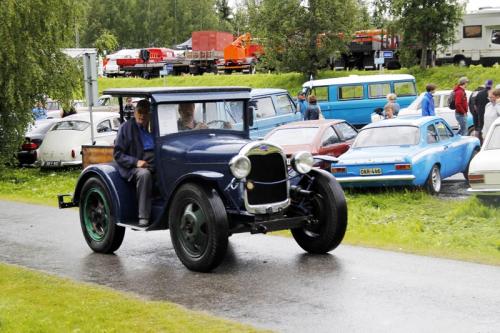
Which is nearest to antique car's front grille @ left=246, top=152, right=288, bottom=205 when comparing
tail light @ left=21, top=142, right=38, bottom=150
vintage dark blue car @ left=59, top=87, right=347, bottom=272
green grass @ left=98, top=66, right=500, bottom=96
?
vintage dark blue car @ left=59, top=87, right=347, bottom=272

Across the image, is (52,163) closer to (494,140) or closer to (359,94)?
(359,94)

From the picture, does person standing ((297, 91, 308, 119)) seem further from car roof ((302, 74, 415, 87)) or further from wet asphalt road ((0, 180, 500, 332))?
wet asphalt road ((0, 180, 500, 332))

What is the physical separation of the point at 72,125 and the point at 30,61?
2.46 metres

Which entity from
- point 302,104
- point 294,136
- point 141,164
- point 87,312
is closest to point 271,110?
point 302,104

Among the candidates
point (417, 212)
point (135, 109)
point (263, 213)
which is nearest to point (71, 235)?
point (135, 109)

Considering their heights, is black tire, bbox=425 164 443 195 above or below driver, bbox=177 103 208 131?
below

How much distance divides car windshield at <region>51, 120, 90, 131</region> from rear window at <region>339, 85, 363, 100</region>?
9.04 metres

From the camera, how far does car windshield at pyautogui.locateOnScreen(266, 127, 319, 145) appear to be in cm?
1817

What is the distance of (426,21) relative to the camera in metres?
36.3

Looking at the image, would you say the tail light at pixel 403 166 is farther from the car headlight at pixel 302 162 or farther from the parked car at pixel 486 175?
the car headlight at pixel 302 162

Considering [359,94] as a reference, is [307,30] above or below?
above

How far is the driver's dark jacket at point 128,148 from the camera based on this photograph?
1045 cm

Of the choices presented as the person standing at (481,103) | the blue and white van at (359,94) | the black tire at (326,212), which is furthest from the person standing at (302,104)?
the black tire at (326,212)

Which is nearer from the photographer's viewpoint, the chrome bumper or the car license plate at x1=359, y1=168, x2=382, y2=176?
the chrome bumper
